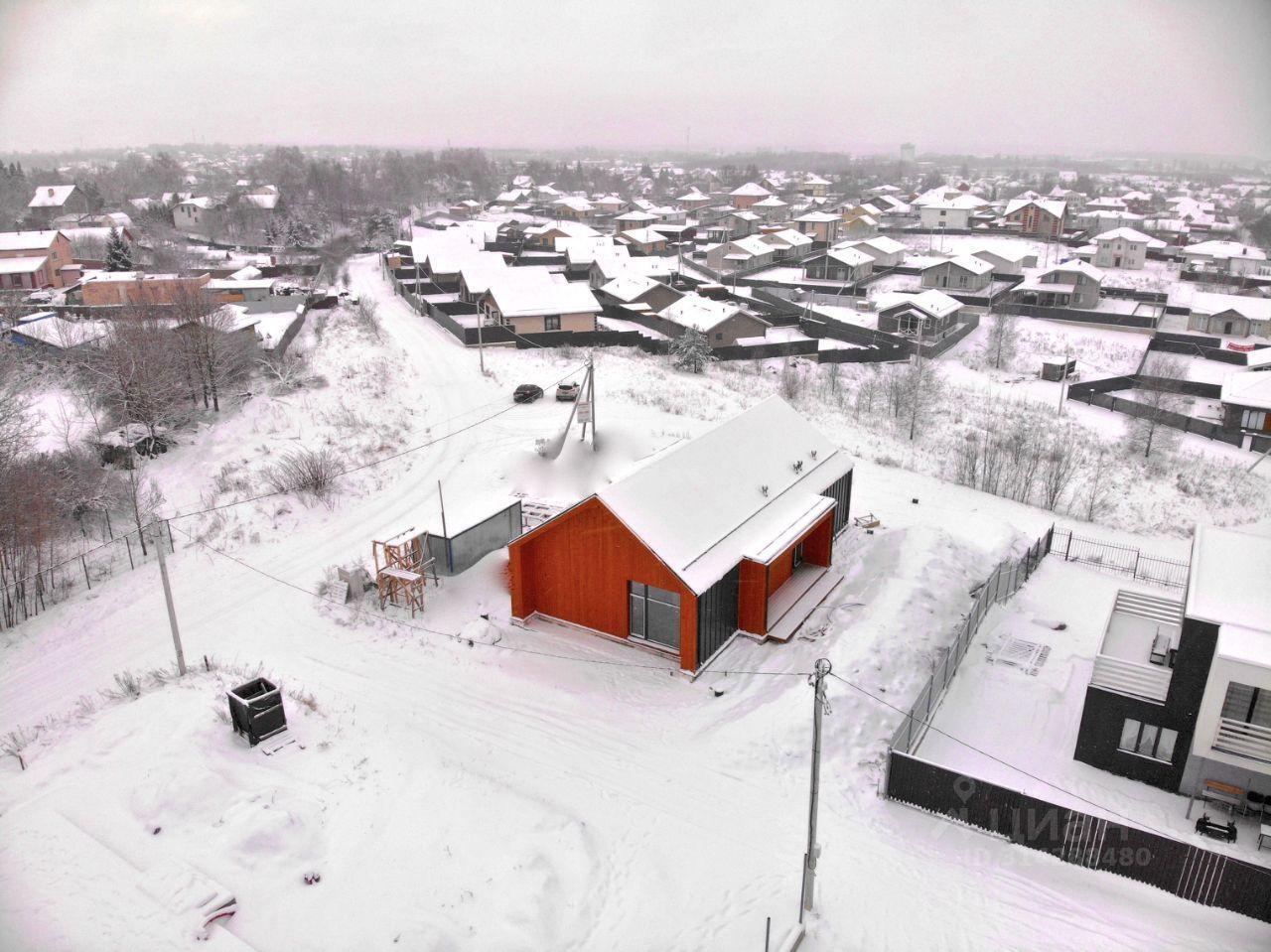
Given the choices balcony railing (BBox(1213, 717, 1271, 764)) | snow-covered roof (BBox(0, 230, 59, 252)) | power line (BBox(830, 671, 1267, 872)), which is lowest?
power line (BBox(830, 671, 1267, 872))

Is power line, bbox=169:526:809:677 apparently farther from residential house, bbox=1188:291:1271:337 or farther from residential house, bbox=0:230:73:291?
residential house, bbox=1188:291:1271:337

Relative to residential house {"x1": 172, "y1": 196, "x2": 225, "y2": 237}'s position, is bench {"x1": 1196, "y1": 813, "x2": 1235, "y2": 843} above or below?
below

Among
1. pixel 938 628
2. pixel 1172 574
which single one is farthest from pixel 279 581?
pixel 1172 574

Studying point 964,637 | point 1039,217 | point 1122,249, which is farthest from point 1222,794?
point 1039,217

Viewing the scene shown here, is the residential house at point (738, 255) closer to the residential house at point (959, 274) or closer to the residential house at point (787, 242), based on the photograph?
the residential house at point (787, 242)

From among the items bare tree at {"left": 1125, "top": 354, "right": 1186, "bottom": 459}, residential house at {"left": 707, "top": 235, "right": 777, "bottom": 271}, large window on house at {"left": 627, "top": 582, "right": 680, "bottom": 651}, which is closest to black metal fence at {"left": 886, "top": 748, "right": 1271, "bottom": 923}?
large window on house at {"left": 627, "top": 582, "right": 680, "bottom": 651}

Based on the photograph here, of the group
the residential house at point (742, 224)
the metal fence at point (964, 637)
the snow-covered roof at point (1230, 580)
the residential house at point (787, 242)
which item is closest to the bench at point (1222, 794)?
the snow-covered roof at point (1230, 580)
